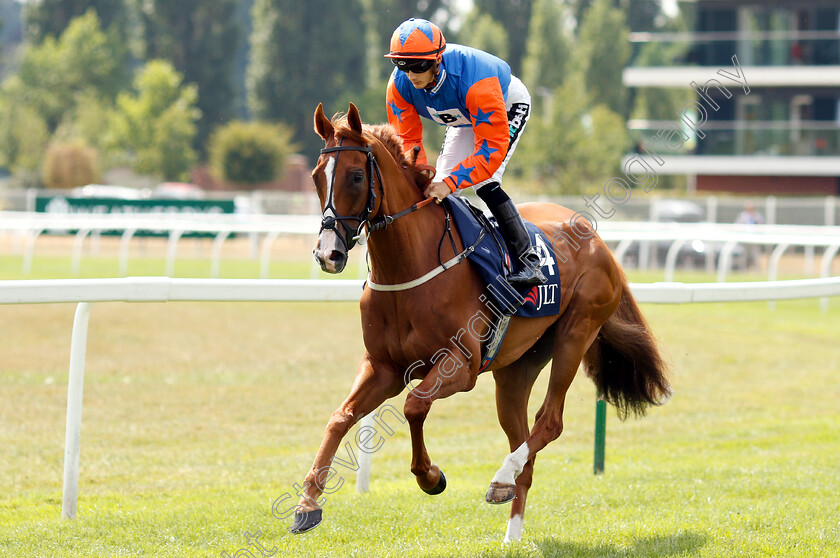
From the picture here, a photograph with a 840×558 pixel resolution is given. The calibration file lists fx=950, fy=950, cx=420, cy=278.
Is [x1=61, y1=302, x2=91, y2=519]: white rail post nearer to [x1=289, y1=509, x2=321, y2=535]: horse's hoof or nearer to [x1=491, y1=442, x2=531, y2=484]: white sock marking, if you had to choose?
[x1=289, y1=509, x2=321, y2=535]: horse's hoof

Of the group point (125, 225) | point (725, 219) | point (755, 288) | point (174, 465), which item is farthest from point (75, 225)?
point (725, 219)

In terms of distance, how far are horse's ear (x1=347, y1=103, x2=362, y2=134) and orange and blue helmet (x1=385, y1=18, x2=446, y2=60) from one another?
1.19 feet

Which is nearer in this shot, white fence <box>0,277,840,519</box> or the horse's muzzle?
the horse's muzzle

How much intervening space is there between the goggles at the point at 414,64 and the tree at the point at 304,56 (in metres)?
39.7

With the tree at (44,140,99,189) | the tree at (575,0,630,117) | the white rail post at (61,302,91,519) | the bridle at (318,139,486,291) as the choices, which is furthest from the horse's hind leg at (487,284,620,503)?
the tree at (575,0,630,117)

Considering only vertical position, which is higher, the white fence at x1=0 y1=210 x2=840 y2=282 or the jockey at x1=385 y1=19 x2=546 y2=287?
the jockey at x1=385 y1=19 x2=546 y2=287

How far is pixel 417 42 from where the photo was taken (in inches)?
136

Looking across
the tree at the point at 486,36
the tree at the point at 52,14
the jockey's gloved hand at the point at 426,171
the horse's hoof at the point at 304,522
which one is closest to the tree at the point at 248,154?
the tree at the point at 486,36

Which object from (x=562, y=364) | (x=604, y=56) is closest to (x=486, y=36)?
(x=604, y=56)

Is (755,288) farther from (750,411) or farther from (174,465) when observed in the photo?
(174,465)

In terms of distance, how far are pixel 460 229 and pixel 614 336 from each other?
1246mm

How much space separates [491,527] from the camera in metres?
4.01

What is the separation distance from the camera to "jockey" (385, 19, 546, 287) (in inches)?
138

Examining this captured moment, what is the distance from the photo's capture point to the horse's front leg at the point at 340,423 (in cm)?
316
